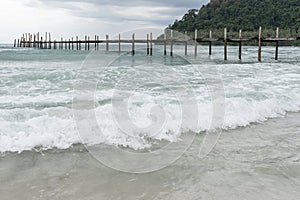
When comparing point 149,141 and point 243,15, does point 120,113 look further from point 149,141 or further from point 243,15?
point 243,15

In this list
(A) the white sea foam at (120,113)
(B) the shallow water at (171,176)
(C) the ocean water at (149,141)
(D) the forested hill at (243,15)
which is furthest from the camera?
(D) the forested hill at (243,15)

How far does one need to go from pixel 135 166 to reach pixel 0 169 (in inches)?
61.8

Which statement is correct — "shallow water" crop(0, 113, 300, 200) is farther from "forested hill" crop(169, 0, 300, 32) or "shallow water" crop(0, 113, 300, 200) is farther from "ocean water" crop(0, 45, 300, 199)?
"forested hill" crop(169, 0, 300, 32)

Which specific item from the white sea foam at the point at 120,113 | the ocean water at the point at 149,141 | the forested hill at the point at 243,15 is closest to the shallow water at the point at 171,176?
the ocean water at the point at 149,141

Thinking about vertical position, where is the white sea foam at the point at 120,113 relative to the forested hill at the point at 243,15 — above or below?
below

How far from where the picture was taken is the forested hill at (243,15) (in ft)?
233

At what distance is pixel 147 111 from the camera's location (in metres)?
6.30

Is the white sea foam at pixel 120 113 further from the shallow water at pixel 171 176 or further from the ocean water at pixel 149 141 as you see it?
the shallow water at pixel 171 176

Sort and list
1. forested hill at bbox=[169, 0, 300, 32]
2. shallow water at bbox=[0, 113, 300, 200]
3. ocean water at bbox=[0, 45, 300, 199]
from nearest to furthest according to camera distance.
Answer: shallow water at bbox=[0, 113, 300, 200], ocean water at bbox=[0, 45, 300, 199], forested hill at bbox=[169, 0, 300, 32]

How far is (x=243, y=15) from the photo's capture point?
262 ft

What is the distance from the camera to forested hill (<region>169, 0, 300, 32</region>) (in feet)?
233

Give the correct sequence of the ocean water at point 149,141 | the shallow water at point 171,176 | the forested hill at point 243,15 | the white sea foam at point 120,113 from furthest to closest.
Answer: the forested hill at point 243,15
the white sea foam at point 120,113
the ocean water at point 149,141
the shallow water at point 171,176

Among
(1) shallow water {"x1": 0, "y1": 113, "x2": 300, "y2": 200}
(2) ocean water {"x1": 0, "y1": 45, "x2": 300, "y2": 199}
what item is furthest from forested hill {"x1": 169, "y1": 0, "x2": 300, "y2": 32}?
(1) shallow water {"x1": 0, "y1": 113, "x2": 300, "y2": 200}

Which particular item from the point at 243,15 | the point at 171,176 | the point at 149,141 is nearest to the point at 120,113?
the point at 149,141
